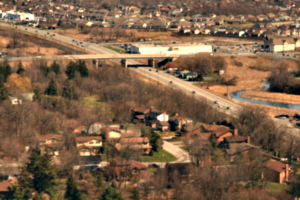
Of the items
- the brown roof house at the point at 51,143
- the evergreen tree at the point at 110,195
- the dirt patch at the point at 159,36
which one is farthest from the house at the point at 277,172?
the dirt patch at the point at 159,36

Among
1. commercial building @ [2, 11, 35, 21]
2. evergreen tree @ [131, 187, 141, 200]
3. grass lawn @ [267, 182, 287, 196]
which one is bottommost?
grass lawn @ [267, 182, 287, 196]

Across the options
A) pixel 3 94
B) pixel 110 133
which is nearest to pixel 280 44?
pixel 3 94

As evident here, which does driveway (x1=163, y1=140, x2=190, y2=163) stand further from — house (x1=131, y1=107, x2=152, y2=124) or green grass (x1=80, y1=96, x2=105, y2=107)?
green grass (x1=80, y1=96, x2=105, y2=107)

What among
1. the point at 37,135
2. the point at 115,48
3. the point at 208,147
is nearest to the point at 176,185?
the point at 208,147

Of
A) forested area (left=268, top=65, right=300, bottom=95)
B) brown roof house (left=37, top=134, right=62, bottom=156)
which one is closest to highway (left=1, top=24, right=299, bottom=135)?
forested area (left=268, top=65, right=300, bottom=95)

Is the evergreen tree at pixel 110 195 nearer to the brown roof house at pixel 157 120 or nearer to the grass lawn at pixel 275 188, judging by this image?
the grass lawn at pixel 275 188

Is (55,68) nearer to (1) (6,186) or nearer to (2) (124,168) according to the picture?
(2) (124,168)

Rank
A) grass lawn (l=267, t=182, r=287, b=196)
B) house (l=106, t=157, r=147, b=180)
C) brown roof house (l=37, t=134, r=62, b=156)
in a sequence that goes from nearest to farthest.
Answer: grass lawn (l=267, t=182, r=287, b=196)
house (l=106, t=157, r=147, b=180)
brown roof house (l=37, t=134, r=62, b=156)
